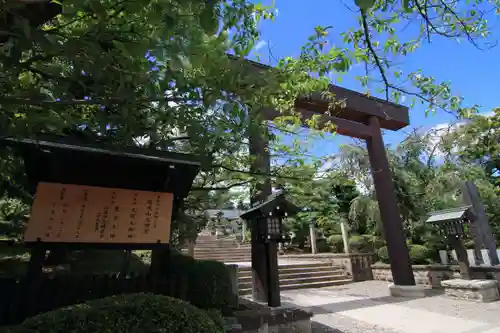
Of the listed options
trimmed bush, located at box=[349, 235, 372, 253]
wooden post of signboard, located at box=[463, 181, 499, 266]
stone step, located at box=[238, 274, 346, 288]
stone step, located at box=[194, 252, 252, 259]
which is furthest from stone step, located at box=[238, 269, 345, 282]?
stone step, located at box=[194, 252, 252, 259]

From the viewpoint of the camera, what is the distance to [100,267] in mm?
5777

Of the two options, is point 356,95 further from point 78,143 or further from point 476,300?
point 78,143

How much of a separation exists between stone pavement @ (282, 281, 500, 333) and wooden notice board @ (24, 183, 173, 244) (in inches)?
132

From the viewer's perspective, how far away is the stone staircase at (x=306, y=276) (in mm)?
9469

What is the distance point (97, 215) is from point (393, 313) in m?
6.01

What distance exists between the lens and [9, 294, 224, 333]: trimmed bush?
2.12 metres

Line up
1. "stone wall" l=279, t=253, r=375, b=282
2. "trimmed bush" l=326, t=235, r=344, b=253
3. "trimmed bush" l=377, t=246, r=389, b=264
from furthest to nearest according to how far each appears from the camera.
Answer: "trimmed bush" l=326, t=235, r=344, b=253, "trimmed bush" l=377, t=246, r=389, b=264, "stone wall" l=279, t=253, r=375, b=282

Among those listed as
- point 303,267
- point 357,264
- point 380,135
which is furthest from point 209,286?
point 357,264

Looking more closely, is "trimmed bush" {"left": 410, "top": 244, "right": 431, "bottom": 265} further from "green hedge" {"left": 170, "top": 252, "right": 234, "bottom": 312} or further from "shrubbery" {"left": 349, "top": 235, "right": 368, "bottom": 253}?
"green hedge" {"left": 170, "top": 252, "right": 234, "bottom": 312}

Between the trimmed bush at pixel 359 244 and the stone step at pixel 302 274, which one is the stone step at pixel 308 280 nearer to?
the stone step at pixel 302 274

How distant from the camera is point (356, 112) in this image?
8914 millimetres

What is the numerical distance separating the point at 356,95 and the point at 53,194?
823cm

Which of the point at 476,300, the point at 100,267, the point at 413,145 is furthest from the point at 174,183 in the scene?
the point at 413,145

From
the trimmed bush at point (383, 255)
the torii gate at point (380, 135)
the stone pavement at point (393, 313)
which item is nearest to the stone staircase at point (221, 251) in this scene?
the trimmed bush at point (383, 255)
